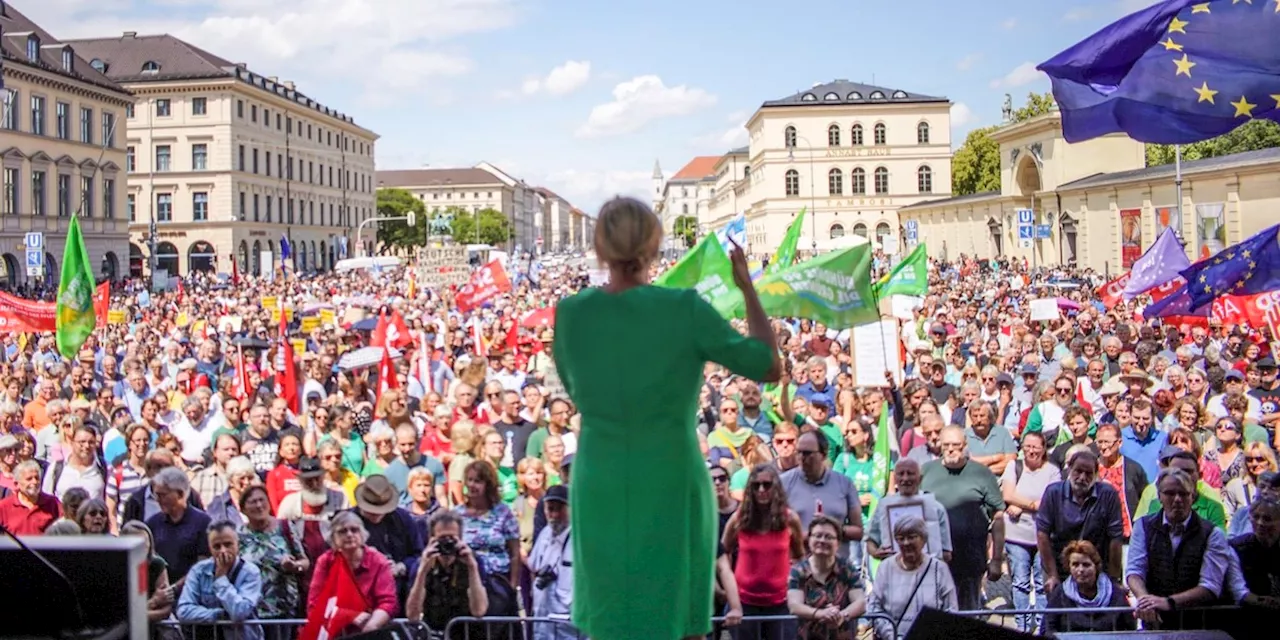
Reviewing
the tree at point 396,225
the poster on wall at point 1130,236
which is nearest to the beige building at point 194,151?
the tree at point 396,225

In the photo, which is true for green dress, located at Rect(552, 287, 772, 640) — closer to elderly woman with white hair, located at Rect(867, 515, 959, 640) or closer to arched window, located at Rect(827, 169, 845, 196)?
elderly woman with white hair, located at Rect(867, 515, 959, 640)

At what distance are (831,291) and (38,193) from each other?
53747 millimetres

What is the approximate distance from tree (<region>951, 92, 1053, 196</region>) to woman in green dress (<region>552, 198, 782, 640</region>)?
89016 mm

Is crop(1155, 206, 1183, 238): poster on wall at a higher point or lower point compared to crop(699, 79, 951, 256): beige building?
lower

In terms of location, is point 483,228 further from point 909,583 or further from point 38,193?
point 909,583

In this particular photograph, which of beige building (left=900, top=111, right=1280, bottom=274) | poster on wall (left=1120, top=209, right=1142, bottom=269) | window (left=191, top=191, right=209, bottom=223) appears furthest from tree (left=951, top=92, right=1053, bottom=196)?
window (left=191, top=191, right=209, bottom=223)

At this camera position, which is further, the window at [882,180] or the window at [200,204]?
the window at [882,180]

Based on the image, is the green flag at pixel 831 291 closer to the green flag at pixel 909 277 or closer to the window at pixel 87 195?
the green flag at pixel 909 277

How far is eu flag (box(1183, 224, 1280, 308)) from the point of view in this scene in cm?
1038

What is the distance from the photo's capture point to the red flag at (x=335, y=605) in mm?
5613

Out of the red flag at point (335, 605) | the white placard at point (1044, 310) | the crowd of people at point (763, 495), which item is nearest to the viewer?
the red flag at point (335, 605)

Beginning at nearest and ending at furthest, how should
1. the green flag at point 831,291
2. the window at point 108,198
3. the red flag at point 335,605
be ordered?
the red flag at point 335,605, the green flag at point 831,291, the window at point 108,198

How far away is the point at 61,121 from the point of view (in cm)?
5834

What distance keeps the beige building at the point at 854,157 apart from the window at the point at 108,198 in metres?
51.6
